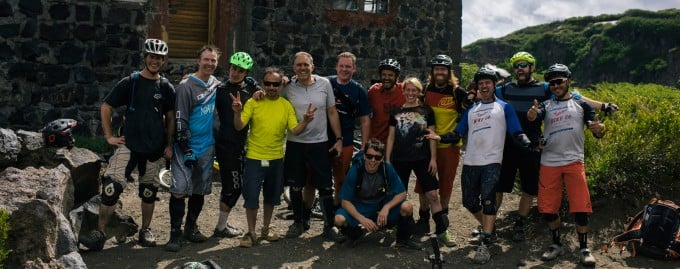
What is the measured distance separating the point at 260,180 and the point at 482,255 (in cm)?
223

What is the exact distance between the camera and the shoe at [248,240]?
6461 mm

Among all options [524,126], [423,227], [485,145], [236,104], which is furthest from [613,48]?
[236,104]

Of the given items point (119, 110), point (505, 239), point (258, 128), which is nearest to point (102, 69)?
point (119, 110)

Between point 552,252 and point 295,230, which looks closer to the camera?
point 552,252

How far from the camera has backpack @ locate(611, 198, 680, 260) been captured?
6.28m

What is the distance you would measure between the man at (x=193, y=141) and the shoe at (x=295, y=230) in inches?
38.8

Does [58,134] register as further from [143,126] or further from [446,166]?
[446,166]

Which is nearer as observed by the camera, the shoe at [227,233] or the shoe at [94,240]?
the shoe at [94,240]

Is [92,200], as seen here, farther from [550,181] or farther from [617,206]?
[617,206]

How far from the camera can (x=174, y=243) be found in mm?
6312

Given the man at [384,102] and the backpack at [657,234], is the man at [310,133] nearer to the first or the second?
the man at [384,102]

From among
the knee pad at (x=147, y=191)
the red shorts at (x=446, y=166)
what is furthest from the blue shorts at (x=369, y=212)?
the knee pad at (x=147, y=191)

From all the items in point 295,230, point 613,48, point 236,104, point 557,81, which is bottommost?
point 295,230

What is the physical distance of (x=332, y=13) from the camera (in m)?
12.5
